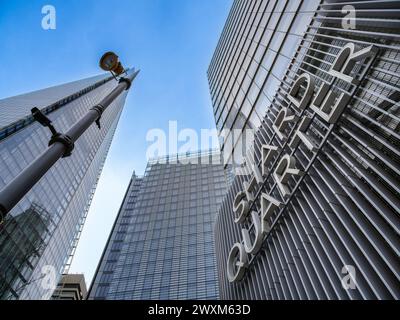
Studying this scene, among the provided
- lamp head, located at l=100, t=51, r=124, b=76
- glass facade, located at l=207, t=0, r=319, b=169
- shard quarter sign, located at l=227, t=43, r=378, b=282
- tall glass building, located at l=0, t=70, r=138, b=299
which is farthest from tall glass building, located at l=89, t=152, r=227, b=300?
lamp head, located at l=100, t=51, r=124, b=76

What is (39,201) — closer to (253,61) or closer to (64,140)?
(253,61)

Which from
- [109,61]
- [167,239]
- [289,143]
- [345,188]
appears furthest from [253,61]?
[167,239]

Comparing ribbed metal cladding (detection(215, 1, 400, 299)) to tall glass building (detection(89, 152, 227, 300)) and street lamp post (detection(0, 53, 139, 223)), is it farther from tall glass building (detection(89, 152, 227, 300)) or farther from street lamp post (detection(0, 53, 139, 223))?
tall glass building (detection(89, 152, 227, 300))

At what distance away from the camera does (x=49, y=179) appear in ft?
195

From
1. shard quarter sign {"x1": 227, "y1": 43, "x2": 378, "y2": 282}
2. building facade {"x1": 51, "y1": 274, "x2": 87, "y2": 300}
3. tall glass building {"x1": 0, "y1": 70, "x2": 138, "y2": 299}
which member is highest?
shard quarter sign {"x1": 227, "y1": 43, "x2": 378, "y2": 282}

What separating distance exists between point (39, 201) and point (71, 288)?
40750mm

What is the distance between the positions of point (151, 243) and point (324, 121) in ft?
165

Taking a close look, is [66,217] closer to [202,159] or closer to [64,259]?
[64,259]

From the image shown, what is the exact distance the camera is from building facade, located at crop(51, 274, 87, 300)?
79.7m

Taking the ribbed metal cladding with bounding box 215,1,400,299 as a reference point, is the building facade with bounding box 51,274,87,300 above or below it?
below

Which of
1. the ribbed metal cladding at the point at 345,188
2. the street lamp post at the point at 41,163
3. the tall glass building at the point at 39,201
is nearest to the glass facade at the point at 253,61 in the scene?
the ribbed metal cladding at the point at 345,188

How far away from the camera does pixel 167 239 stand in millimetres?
56594

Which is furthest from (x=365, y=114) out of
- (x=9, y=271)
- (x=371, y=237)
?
(x=9, y=271)

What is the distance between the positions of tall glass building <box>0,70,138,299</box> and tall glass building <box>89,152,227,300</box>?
1214 cm
